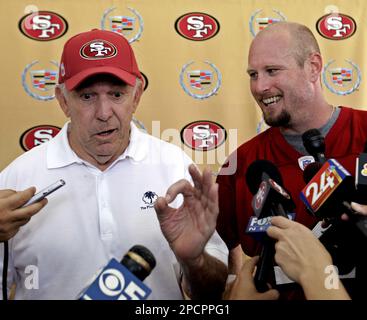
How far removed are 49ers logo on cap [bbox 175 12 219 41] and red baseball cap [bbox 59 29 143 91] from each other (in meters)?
0.67

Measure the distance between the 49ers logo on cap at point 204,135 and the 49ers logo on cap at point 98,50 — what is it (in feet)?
2.25

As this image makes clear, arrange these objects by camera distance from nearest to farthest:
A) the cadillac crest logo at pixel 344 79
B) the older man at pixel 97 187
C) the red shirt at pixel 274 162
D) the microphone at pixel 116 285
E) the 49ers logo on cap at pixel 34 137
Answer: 1. the microphone at pixel 116 285
2. the older man at pixel 97 187
3. the red shirt at pixel 274 162
4. the 49ers logo on cap at pixel 34 137
5. the cadillac crest logo at pixel 344 79

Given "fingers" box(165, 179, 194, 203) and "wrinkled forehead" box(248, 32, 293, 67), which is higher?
"wrinkled forehead" box(248, 32, 293, 67)

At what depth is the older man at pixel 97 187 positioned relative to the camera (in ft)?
3.74

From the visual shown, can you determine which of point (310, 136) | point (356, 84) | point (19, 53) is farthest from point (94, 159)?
point (356, 84)

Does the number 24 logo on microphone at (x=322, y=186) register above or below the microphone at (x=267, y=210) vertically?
above

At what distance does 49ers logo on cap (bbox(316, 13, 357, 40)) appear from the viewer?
1.94m

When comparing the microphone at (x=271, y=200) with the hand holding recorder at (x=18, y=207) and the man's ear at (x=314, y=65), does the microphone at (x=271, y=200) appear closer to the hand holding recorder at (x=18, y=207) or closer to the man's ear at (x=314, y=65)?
the hand holding recorder at (x=18, y=207)

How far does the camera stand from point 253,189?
1024 mm

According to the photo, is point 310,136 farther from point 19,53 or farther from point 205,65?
point 19,53

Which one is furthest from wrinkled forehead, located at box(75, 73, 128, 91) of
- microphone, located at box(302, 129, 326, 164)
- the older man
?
microphone, located at box(302, 129, 326, 164)

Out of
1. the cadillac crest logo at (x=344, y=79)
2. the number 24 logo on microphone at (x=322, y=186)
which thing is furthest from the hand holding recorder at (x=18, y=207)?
the cadillac crest logo at (x=344, y=79)

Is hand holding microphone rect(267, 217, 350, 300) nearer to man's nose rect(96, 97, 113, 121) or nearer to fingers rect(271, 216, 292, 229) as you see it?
fingers rect(271, 216, 292, 229)
